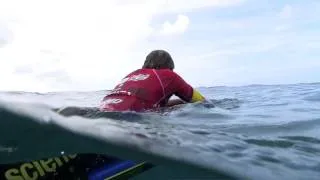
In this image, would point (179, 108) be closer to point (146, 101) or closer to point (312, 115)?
point (146, 101)

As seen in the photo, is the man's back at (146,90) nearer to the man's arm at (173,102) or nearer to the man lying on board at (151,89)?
the man lying on board at (151,89)

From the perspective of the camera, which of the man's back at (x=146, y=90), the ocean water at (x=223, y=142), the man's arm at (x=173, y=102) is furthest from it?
the man's arm at (x=173, y=102)

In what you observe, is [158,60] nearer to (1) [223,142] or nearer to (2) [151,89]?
(2) [151,89]

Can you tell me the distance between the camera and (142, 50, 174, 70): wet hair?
22.4 feet

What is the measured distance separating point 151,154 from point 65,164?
122cm

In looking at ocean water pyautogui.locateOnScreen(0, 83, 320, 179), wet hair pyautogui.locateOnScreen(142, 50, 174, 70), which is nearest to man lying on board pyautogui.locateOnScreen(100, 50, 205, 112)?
wet hair pyautogui.locateOnScreen(142, 50, 174, 70)

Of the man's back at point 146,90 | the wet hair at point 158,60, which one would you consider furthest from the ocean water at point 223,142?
the wet hair at point 158,60

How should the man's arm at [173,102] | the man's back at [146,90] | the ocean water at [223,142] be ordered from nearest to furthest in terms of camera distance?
the ocean water at [223,142], the man's back at [146,90], the man's arm at [173,102]

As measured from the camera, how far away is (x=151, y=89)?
6211 mm

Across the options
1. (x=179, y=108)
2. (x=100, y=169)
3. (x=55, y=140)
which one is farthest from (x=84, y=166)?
(x=179, y=108)

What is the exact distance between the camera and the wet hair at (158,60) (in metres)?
6.82

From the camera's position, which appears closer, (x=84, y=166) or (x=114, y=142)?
(x=84, y=166)

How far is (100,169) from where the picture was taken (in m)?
4.82

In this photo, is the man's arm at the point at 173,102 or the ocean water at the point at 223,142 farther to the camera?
the man's arm at the point at 173,102
